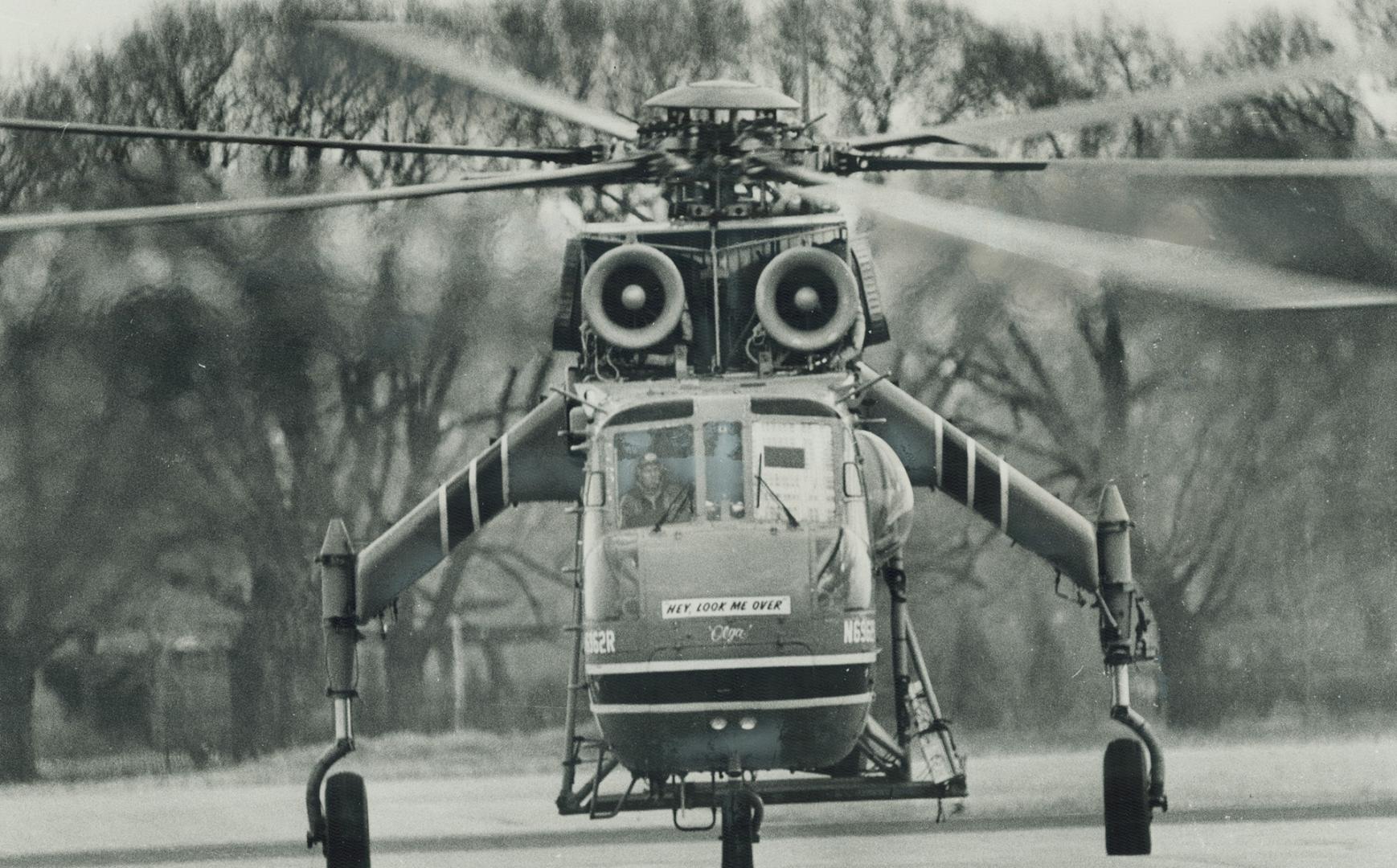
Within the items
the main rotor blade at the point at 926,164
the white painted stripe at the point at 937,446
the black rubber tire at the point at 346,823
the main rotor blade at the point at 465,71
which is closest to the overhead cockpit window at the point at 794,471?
the main rotor blade at the point at 926,164

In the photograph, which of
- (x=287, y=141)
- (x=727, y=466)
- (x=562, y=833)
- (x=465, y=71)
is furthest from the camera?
(x=562, y=833)

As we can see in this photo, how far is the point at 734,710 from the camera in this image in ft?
50.2

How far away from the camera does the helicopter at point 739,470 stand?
15.4 meters

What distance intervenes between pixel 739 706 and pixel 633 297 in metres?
3.27

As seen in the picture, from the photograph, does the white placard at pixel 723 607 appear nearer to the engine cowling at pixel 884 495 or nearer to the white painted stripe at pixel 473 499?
the engine cowling at pixel 884 495

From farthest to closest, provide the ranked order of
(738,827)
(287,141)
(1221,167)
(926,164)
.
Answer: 1. (926,164)
2. (287,141)
3. (738,827)
4. (1221,167)

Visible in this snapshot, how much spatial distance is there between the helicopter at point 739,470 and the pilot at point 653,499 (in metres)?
0.02

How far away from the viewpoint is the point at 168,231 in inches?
1098

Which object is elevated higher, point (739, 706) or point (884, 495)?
point (884, 495)

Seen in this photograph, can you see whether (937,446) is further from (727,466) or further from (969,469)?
(727,466)

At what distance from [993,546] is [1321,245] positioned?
534 centimetres

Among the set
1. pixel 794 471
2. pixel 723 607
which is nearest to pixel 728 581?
pixel 723 607

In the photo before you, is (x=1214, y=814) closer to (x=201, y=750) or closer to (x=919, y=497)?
(x=919, y=497)

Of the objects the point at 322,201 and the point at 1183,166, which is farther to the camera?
the point at 322,201
